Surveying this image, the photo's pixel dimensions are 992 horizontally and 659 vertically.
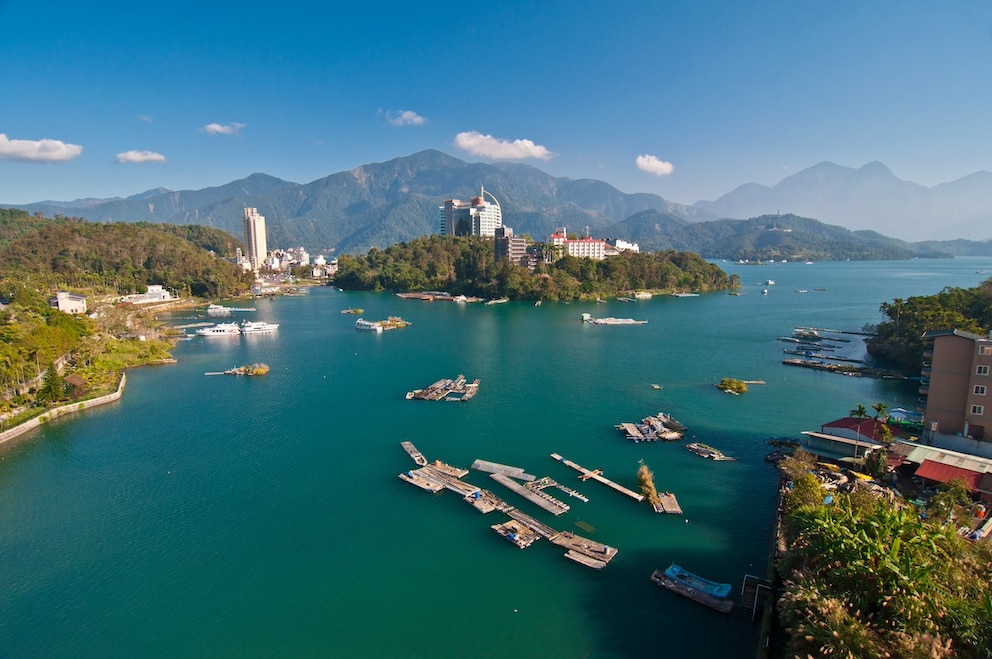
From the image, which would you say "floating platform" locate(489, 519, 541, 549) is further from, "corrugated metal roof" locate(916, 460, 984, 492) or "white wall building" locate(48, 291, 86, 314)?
"white wall building" locate(48, 291, 86, 314)

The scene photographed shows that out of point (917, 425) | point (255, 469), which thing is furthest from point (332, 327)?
point (917, 425)

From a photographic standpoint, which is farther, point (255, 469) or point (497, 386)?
point (497, 386)

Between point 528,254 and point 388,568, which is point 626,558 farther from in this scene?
point 528,254

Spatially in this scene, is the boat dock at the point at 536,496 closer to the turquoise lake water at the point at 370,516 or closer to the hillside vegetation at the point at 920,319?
the turquoise lake water at the point at 370,516

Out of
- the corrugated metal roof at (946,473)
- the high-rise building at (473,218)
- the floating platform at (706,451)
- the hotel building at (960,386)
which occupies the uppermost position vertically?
the high-rise building at (473,218)

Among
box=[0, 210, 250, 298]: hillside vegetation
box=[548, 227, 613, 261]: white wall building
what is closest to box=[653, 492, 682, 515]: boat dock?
box=[0, 210, 250, 298]: hillside vegetation

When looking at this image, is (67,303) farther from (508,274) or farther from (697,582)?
(697,582)

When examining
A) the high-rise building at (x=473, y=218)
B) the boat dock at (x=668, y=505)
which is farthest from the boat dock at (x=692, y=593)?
the high-rise building at (x=473, y=218)
